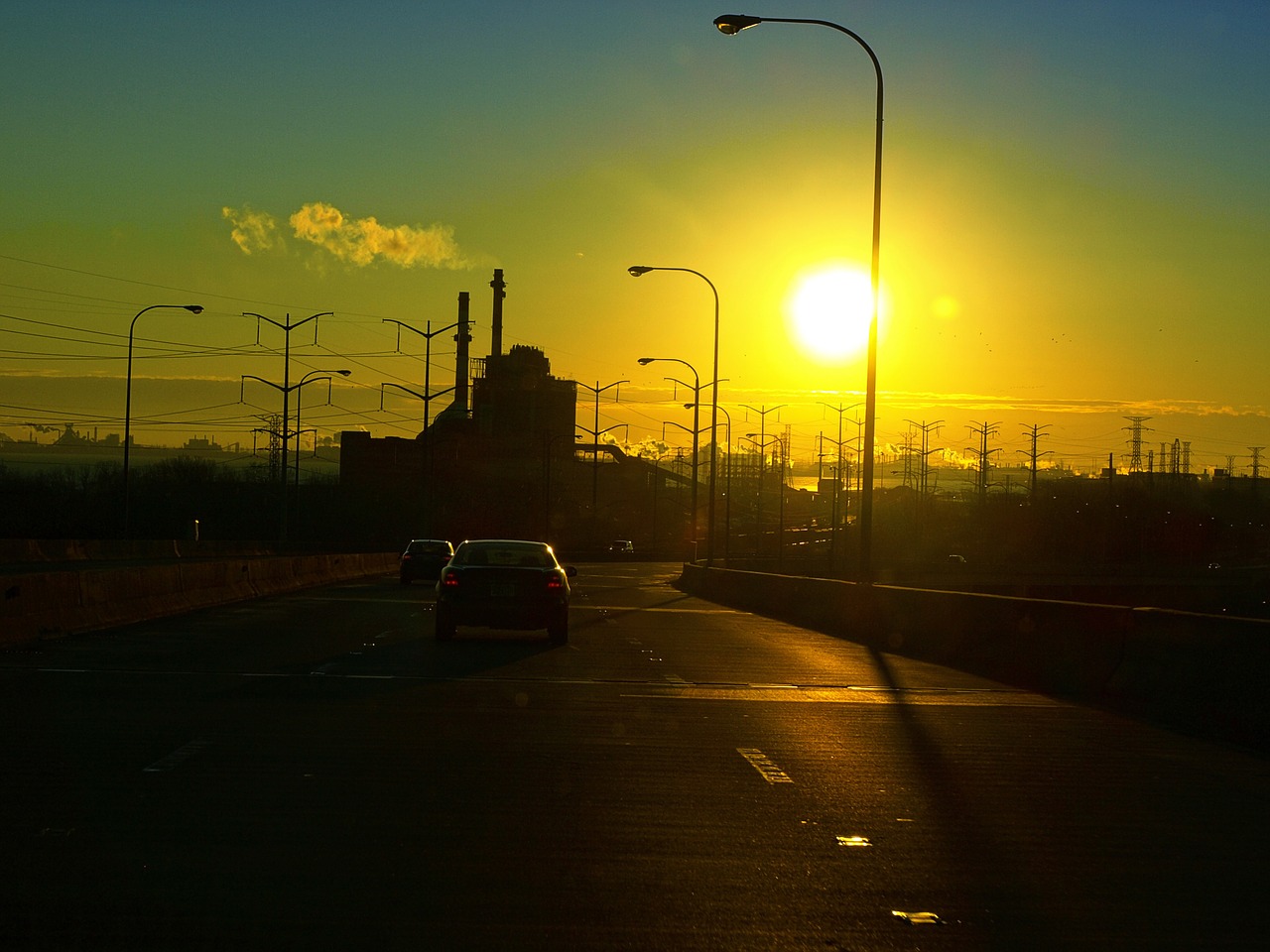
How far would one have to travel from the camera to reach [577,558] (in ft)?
305

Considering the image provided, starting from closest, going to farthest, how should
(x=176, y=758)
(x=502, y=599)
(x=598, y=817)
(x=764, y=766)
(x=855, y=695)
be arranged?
1. (x=598, y=817)
2. (x=176, y=758)
3. (x=764, y=766)
4. (x=855, y=695)
5. (x=502, y=599)

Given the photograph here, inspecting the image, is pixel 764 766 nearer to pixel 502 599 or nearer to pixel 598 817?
pixel 598 817

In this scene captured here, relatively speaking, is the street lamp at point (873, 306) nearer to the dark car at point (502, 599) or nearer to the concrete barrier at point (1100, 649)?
the concrete barrier at point (1100, 649)

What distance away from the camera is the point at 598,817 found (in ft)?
26.3

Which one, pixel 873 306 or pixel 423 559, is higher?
pixel 873 306

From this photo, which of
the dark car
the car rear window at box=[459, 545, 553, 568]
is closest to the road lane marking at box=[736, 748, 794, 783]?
the dark car

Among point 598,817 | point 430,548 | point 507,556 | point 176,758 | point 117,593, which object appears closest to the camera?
point 598,817

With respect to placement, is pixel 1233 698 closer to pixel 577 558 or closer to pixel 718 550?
pixel 577 558

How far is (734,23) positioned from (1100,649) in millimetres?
15786

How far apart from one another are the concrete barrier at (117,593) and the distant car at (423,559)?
23.1 ft

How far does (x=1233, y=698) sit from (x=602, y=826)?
715 cm

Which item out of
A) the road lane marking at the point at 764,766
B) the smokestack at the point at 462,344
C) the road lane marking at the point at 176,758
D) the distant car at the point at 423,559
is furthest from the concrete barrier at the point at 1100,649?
the smokestack at the point at 462,344

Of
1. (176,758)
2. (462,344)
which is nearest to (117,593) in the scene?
(176,758)

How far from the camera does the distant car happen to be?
4697 cm
